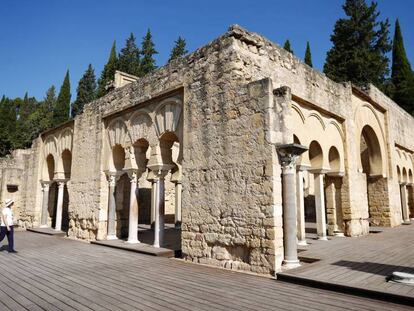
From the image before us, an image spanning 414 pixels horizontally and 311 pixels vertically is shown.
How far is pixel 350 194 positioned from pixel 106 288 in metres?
7.70

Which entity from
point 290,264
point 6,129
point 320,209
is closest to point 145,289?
point 290,264

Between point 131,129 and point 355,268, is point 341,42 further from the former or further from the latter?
point 355,268

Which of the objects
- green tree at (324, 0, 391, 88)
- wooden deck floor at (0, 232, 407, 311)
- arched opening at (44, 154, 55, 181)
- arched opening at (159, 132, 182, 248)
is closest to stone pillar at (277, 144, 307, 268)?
wooden deck floor at (0, 232, 407, 311)

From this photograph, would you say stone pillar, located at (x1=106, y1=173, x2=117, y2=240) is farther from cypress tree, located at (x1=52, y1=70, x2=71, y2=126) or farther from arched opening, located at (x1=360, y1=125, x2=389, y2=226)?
cypress tree, located at (x1=52, y1=70, x2=71, y2=126)

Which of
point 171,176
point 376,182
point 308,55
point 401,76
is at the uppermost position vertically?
point 308,55

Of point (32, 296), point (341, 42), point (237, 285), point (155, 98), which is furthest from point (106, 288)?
point (341, 42)

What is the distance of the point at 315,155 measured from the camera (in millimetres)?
9031

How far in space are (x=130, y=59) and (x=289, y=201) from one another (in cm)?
3002

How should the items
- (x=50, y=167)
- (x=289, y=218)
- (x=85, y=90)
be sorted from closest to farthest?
1. (x=289, y=218)
2. (x=50, y=167)
3. (x=85, y=90)

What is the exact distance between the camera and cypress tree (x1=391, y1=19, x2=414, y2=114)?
2606cm

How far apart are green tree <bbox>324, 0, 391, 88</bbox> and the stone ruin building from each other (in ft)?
43.1

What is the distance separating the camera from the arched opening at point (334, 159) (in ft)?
31.2

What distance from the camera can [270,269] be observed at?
17.1 feet

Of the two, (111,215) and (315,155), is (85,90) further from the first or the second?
(315,155)
